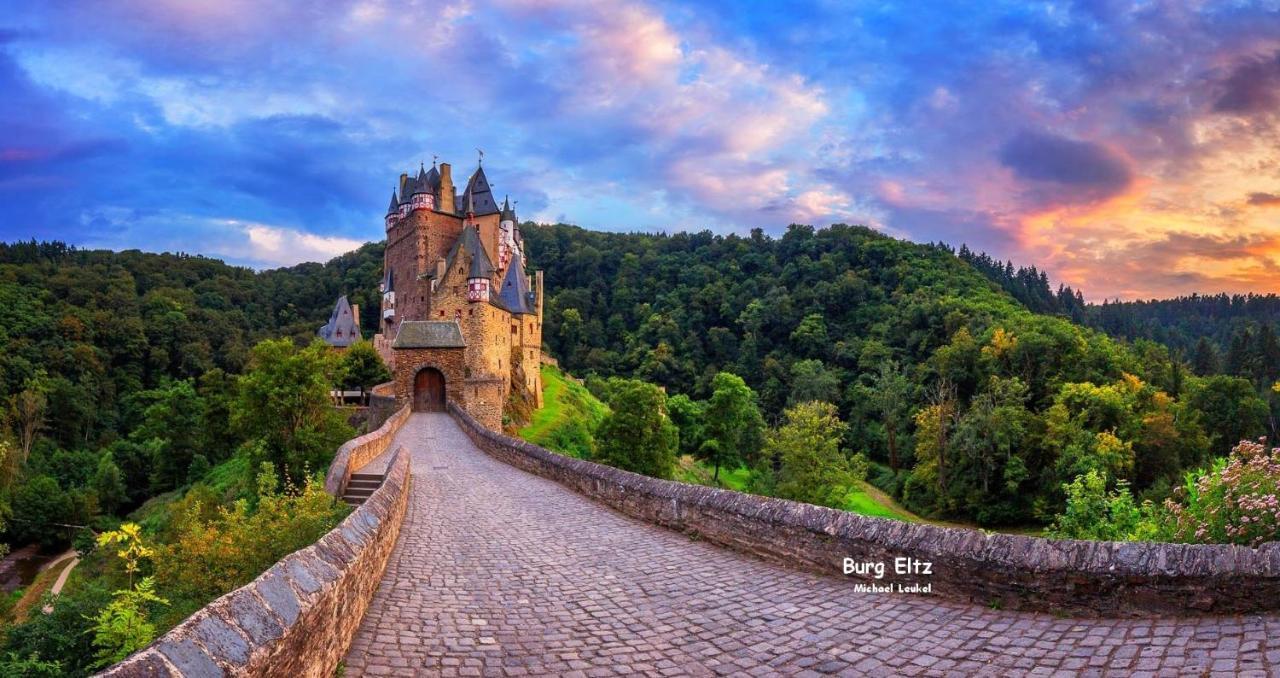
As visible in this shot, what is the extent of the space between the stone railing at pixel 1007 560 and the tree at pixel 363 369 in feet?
127

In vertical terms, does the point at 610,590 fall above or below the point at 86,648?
above

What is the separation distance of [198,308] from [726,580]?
91.1 metres

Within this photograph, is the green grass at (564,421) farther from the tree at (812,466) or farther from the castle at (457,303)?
the tree at (812,466)

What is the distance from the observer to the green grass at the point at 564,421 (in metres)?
38.0

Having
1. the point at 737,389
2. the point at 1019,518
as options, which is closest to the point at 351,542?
the point at 737,389

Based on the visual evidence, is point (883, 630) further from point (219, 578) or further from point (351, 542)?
point (219, 578)

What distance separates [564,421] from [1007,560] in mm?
39019

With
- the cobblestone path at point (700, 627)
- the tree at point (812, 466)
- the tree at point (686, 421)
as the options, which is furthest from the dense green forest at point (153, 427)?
the tree at point (686, 421)

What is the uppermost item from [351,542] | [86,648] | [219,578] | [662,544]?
[351,542]

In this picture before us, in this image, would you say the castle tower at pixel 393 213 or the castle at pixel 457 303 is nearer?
the castle at pixel 457 303

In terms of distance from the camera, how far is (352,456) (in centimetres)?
1462

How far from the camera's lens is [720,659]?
4.88m

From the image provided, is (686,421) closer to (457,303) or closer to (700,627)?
(457,303)

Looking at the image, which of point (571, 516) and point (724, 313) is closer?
point (571, 516)
